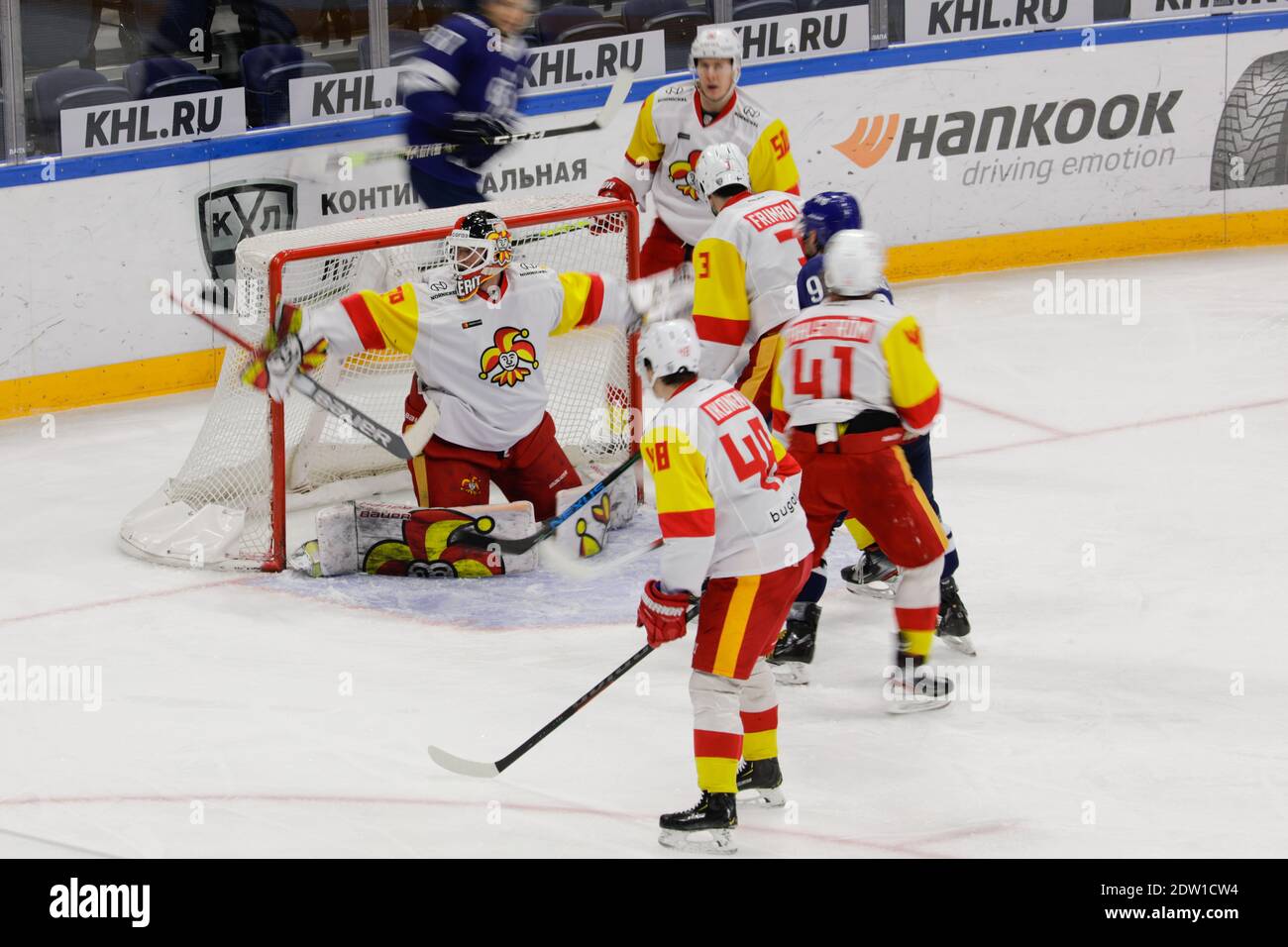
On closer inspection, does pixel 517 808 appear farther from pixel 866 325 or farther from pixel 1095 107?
pixel 1095 107

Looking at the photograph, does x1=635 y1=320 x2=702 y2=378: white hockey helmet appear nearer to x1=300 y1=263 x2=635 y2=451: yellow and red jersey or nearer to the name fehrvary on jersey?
the name fehrvary on jersey

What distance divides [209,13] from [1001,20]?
11.8ft

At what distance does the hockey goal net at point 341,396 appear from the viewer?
5.78 m

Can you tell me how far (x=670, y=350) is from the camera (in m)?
3.85

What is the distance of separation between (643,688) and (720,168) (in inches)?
58.6

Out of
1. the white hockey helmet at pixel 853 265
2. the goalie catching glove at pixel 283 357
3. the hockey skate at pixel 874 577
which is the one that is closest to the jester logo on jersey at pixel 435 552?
the goalie catching glove at pixel 283 357

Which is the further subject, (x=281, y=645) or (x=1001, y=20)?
(x=1001, y=20)

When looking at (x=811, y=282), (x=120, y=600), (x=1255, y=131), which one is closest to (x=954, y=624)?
(x=811, y=282)

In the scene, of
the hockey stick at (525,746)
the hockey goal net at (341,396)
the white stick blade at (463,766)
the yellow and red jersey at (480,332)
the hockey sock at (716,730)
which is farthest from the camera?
the hockey goal net at (341,396)

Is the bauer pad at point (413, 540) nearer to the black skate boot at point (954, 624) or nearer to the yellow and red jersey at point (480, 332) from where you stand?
the yellow and red jersey at point (480, 332)

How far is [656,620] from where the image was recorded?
3.84 m

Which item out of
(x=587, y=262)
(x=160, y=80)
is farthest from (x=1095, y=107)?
(x=160, y=80)

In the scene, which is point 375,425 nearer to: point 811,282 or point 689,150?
point 811,282

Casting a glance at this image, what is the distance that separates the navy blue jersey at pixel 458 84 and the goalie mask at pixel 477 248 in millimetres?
1322
